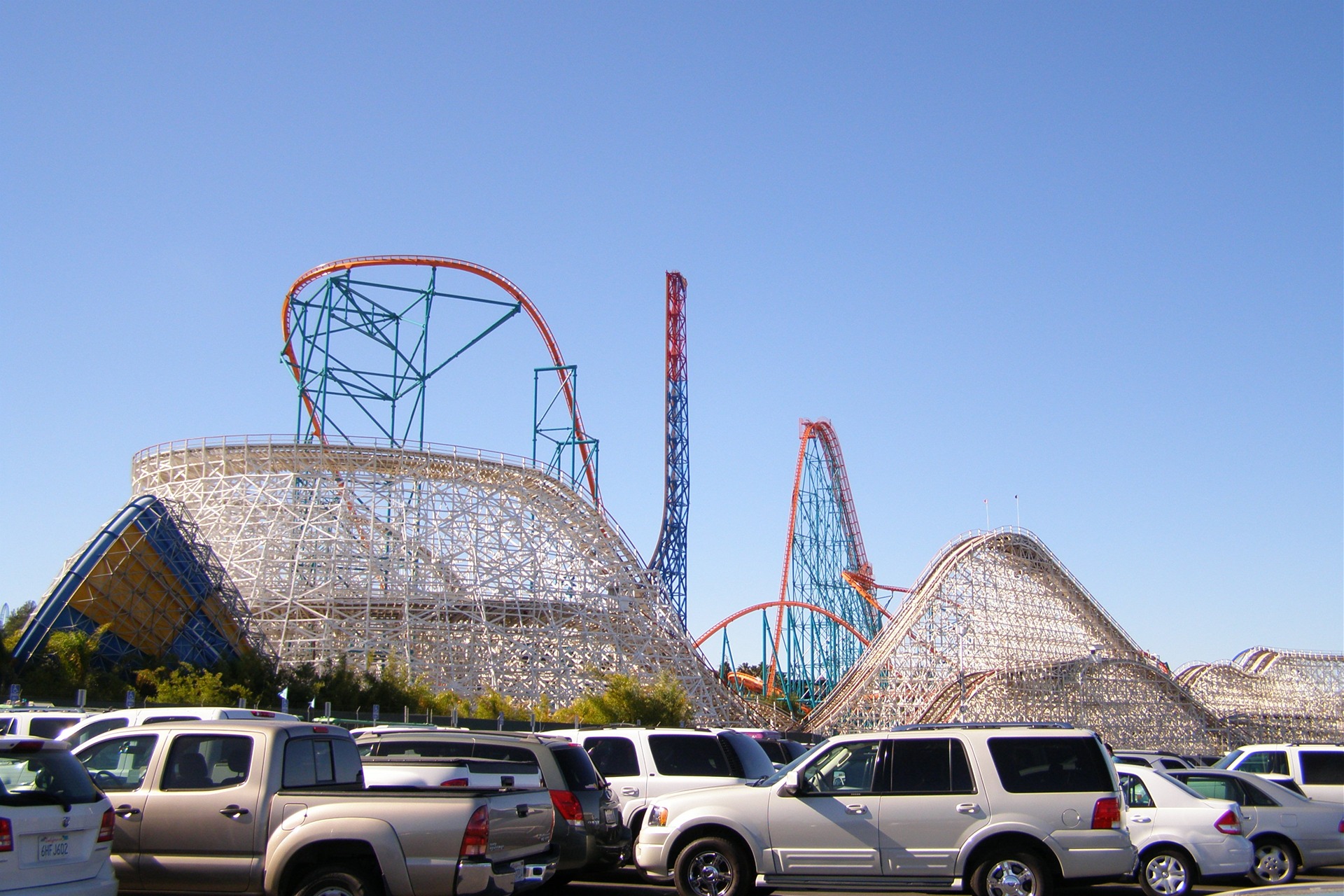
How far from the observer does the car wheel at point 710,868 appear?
1047 cm

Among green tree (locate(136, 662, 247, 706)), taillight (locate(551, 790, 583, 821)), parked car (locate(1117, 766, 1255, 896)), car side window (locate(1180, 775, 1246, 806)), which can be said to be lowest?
parked car (locate(1117, 766, 1255, 896))

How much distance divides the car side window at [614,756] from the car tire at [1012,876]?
498cm

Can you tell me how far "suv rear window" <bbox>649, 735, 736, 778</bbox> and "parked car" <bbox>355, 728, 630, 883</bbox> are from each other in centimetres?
117

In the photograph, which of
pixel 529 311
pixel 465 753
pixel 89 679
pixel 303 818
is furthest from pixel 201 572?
pixel 303 818

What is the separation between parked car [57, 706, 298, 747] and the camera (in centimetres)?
1262

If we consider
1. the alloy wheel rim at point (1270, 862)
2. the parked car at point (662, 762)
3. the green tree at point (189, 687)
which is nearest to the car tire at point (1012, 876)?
the parked car at point (662, 762)

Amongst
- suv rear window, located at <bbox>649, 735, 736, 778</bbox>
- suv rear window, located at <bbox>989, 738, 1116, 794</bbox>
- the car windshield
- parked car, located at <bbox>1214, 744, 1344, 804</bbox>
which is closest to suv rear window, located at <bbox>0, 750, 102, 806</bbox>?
the car windshield

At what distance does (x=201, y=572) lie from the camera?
112 ft

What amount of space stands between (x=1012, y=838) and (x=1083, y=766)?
2.86 ft

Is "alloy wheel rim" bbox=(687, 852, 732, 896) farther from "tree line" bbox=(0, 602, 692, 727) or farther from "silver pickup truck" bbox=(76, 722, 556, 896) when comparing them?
"tree line" bbox=(0, 602, 692, 727)

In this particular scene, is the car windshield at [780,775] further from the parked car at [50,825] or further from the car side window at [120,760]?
the parked car at [50,825]

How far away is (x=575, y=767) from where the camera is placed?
472 inches

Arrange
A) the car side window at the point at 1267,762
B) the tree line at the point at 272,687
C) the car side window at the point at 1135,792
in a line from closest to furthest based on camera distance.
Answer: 1. the car side window at the point at 1135,792
2. the car side window at the point at 1267,762
3. the tree line at the point at 272,687

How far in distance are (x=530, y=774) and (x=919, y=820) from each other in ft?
12.2
